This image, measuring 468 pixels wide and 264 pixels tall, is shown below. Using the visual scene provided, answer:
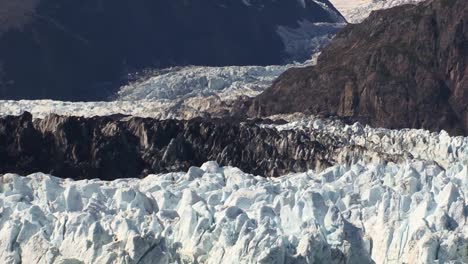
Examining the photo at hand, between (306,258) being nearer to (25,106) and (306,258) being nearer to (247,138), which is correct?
(247,138)

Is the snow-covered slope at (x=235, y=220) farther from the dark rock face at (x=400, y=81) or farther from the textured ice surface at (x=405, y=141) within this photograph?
the dark rock face at (x=400, y=81)

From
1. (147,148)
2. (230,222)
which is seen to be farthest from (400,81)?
(230,222)

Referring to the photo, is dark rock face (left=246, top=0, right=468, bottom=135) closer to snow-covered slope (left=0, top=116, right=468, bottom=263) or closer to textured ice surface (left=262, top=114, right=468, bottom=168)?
textured ice surface (left=262, top=114, right=468, bottom=168)

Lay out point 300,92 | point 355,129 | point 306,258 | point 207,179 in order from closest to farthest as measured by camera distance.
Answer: point 306,258, point 207,179, point 355,129, point 300,92

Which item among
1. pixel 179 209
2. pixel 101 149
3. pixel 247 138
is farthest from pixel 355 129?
pixel 179 209

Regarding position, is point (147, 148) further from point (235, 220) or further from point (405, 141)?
point (235, 220)

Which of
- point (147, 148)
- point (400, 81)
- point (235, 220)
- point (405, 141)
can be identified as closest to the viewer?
point (235, 220)

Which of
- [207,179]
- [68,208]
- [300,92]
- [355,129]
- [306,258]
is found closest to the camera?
[306,258]
